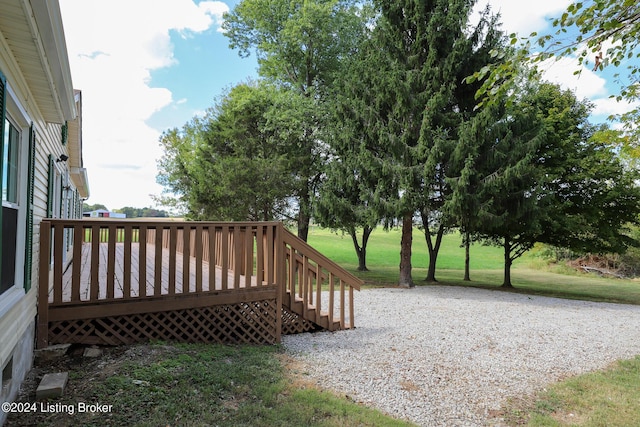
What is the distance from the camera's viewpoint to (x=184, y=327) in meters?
4.31

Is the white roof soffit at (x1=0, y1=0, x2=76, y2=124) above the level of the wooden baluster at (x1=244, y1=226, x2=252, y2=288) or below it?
above

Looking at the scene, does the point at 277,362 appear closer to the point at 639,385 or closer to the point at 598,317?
the point at 639,385

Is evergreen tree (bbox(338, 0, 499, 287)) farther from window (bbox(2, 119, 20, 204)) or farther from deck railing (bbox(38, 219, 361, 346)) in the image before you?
window (bbox(2, 119, 20, 204))

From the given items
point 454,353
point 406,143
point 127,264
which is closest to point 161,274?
point 127,264

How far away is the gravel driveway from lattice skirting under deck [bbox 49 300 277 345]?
51cm

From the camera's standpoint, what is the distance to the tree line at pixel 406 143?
33.7 ft

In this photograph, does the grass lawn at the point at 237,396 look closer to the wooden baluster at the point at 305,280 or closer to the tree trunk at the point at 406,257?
the wooden baluster at the point at 305,280

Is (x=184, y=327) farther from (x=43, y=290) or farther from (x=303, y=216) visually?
(x=303, y=216)

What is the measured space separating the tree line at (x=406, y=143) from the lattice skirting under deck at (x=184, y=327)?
629cm

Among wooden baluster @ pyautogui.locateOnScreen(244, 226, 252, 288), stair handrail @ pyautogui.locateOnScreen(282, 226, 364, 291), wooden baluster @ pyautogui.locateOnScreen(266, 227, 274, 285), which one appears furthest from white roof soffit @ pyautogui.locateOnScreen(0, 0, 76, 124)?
stair handrail @ pyautogui.locateOnScreen(282, 226, 364, 291)

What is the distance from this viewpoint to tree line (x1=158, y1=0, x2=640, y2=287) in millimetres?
10273

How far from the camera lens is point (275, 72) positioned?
17.5m

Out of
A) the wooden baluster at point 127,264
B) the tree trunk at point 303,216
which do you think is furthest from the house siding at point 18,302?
the tree trunk at point 303,216

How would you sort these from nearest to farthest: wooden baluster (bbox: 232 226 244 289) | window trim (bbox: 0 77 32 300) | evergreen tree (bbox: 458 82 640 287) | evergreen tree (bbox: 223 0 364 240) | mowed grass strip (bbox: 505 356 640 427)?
window trim (bbox: 0 77 32 300) < mowed grass strip (bbox: 505 356 640 427) < wooden baluster (bbox: 232 226 244 289) < evergreen tree (bbox: 458 82 640 287) < evergreen tree (bbox: 223 0 364 240)
